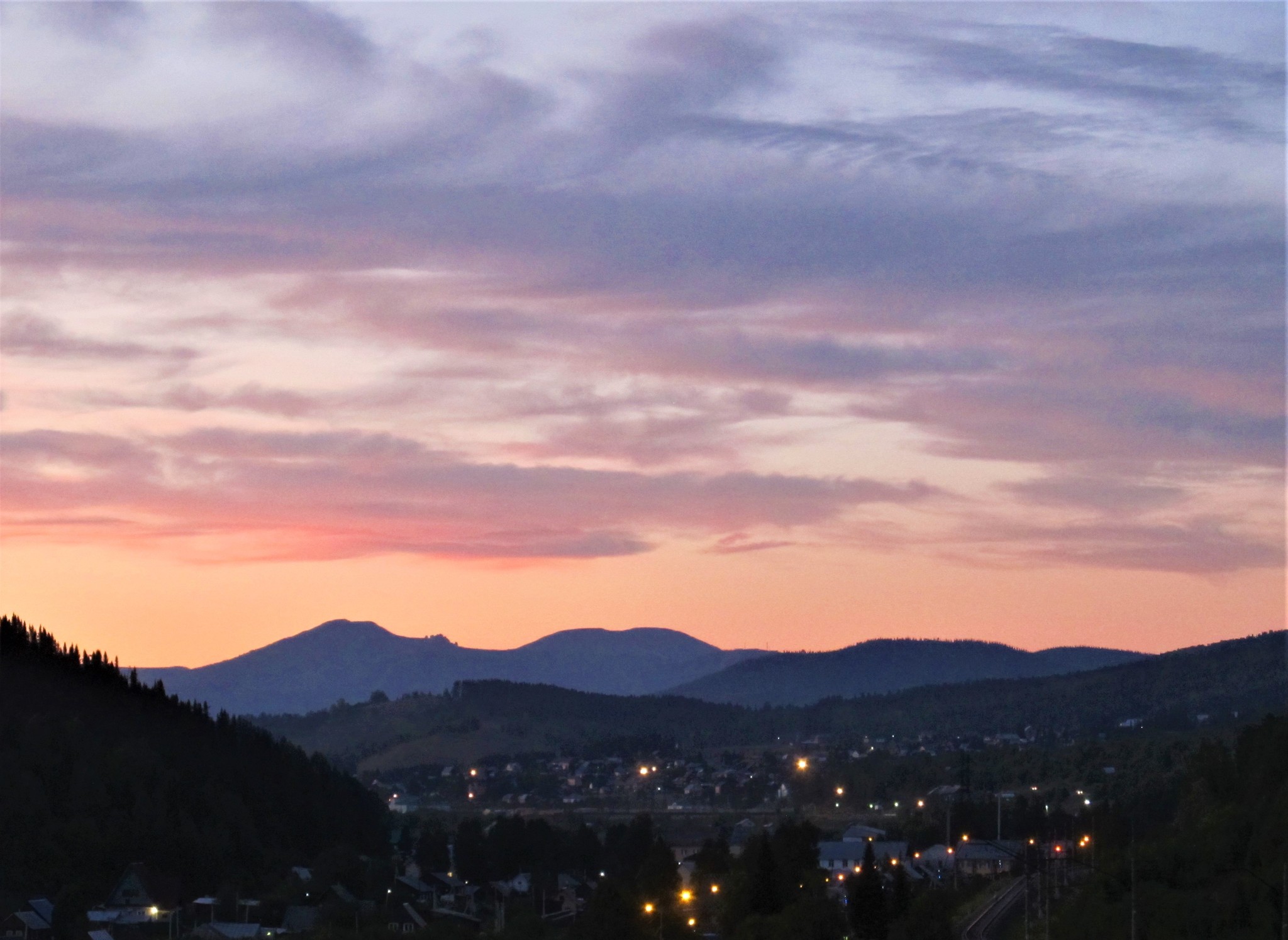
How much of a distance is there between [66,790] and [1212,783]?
69.3m

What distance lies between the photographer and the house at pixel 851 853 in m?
127

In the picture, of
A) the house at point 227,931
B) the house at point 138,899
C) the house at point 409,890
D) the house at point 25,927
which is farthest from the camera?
the house at point 409,890

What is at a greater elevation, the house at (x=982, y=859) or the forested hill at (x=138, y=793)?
the forested hill at (x=138, y=793)

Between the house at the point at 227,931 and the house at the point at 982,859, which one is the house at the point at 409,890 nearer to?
the house at the point at 227,931

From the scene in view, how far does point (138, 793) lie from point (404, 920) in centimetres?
2999

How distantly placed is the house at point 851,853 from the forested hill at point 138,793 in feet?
101

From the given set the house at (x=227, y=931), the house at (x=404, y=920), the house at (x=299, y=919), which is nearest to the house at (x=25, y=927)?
the house at (x=227, y=931)

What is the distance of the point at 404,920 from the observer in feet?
343

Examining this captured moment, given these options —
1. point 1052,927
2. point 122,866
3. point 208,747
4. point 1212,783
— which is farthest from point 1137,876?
point 208,747

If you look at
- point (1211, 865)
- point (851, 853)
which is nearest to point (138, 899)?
point (851, 853)

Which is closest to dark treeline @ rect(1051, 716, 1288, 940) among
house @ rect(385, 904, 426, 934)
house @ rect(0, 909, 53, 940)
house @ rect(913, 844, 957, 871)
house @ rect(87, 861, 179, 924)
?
house @ rect(913, 844, 957, 871)

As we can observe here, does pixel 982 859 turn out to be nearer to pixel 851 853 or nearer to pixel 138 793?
pixel 851 853

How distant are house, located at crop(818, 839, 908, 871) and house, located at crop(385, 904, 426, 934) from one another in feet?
85.4

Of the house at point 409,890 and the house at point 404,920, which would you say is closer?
the house at point 404,920
